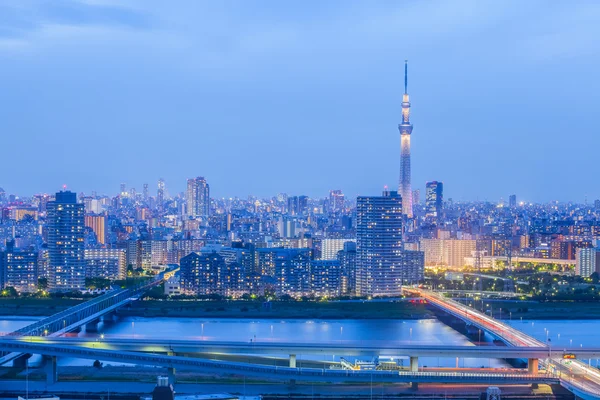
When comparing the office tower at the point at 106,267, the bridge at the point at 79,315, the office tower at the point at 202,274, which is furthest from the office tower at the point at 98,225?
the office tower at the point at 202,274

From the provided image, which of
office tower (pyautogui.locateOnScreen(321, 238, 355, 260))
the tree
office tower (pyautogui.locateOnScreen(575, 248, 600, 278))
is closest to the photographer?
the tree

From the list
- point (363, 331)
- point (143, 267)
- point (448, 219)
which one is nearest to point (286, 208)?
point (448, 219)

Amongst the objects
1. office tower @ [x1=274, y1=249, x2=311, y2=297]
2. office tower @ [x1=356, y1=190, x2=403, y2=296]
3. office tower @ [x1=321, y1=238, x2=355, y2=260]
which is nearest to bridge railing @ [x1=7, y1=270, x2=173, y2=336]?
office tower @ [x1=274, y1=249, x2=311, y2=297]

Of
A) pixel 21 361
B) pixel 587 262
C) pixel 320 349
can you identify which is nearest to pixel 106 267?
pixel 587 262

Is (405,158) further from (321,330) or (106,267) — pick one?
(321,330)

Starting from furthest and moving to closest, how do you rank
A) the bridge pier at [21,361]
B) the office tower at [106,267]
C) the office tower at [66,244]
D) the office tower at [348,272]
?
1. the office tower at [106,267]
2. the office tower at [66,244]
3. the office tower at [348,272]
4. the bridge pier at [21,361]

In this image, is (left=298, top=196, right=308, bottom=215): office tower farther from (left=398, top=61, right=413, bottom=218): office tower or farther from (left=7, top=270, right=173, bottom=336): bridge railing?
(left=7, top=270, right=173, bottom=336): bridge railing

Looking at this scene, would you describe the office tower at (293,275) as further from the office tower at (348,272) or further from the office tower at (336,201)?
the office tower at (336,201)
